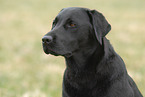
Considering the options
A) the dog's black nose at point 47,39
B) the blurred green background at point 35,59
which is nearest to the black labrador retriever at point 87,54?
the dog's black nose at point 47,39

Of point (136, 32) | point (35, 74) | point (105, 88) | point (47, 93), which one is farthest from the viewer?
point (136, 32)

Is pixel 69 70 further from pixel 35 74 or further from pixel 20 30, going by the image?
pixel 20 30

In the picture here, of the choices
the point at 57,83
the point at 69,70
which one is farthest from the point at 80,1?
the point at 69,70

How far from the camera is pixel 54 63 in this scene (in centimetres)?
738

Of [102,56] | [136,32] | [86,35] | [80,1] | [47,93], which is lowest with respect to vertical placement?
[80,1]

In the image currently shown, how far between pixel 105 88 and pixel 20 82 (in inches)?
112

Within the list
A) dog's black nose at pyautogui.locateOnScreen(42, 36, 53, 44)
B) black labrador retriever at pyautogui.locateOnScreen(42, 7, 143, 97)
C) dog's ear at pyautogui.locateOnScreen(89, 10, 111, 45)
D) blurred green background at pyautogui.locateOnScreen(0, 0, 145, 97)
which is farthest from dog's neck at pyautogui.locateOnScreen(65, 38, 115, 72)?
blurred green background at pyautogui.locateOnScreen(0, 0, 145, 97)

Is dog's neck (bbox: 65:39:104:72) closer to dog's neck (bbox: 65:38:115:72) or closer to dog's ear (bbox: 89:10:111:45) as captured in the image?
dog's neck (bbox: 65:38:115:72)

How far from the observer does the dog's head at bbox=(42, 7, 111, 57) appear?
11.0 feet

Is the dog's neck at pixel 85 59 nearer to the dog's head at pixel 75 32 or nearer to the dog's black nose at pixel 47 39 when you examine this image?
the dog's head at pixel 75 32

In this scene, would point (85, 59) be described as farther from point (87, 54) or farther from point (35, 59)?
point (35, 59)

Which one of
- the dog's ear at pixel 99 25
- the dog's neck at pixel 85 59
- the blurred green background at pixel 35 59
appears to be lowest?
the blurred green background at pixel 35 59

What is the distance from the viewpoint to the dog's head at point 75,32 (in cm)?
337

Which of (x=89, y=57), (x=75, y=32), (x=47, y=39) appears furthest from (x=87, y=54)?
(x=47, y=39)
